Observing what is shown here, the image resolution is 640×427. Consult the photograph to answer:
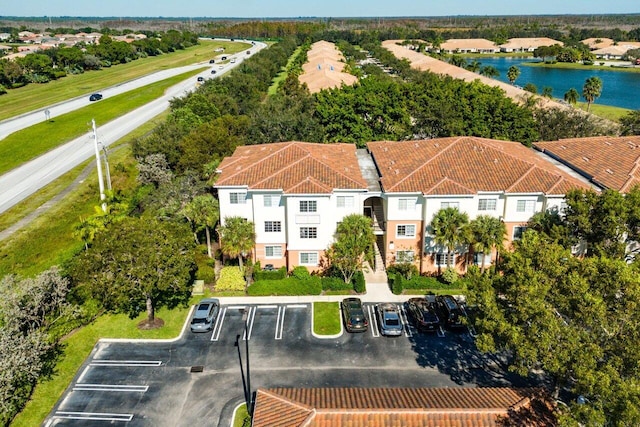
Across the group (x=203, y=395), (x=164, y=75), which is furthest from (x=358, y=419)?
(x=164, y=75)

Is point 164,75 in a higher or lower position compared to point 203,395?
higher

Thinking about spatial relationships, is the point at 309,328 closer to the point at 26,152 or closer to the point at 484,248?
the point at 484,248

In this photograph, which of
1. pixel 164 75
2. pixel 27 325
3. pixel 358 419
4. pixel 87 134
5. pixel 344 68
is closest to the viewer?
pixel 358 419

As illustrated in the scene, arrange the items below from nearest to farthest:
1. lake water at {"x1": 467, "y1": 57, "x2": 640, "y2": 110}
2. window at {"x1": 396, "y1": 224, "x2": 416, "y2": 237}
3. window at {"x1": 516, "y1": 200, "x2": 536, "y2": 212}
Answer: window at {"x1": 516, "y1": 200, "x2": 536, "y2": 212} → window at {"x1": 396, "y1": 224, "x2": 416, "y2": 237} → lake water at {"x1": 467, "y1": 57, "x2": 640, "y2": 110}

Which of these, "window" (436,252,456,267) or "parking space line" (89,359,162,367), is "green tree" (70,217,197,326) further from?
"window" (436,252,456,267)

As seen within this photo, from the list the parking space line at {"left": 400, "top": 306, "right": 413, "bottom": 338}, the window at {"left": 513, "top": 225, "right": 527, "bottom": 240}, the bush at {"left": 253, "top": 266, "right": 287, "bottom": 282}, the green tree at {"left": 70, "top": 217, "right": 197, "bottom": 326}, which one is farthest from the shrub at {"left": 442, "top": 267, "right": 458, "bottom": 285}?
the green tree at {"left": 70, "top": 217, "right": 197, "bottom": 326}

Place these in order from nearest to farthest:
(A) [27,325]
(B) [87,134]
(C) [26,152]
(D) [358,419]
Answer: (D) [358,419], (A) [27,325], (C) [26,152], (B) [87,134]
